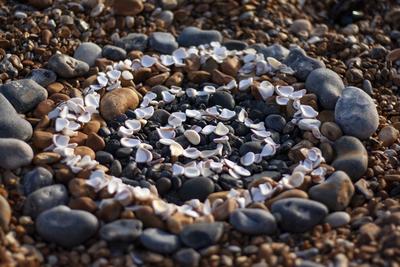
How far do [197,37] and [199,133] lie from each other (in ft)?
1.97

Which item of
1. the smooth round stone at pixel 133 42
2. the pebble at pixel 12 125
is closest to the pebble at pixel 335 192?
the pebble at pixel 12 125

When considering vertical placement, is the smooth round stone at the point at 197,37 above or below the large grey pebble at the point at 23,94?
above

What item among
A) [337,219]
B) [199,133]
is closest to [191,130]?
[199,133]

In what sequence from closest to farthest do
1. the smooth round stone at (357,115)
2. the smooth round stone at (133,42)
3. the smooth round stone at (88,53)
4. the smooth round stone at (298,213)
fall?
the smooth round stone at (298,213), the smooth round stone at (357,115), the smooth round stone at (88,53), the smooth round stone at (133,42)

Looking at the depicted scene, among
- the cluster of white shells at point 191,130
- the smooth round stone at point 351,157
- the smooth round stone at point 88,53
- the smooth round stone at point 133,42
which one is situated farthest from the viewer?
the smooth round stone at point 133,42

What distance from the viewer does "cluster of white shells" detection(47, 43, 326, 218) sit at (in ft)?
6.72

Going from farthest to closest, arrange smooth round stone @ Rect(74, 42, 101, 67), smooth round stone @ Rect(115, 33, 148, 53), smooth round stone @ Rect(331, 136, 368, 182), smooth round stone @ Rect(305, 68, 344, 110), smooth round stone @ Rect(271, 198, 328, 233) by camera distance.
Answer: smooth round stone @ Rect(115, 33, 148, 53), smooth round stone @ Rect(74, 42, 101, 67), smooth round stone @ Rect(305, 68, 344, 110), smooth round stone @ Rect(331, 136, 368, 182), smooth round stone @ Rect(271, 198, 328, 233)

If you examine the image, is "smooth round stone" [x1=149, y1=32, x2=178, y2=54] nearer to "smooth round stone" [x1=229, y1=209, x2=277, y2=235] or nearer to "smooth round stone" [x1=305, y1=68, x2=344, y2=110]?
"smooth round stone" [x1=305, y1=68, x2=344, y2=110]

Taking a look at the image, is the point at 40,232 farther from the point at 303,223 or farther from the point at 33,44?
the point at 33,44

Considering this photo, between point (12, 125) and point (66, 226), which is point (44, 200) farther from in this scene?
point (12, 125)

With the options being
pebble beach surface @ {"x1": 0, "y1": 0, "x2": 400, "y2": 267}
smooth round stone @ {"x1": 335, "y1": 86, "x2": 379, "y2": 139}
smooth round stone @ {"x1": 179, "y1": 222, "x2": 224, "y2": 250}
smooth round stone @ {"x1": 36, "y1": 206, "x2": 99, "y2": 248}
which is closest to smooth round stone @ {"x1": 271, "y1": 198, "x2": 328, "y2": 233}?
pebble beach surface @ {"x1": 0, "y1": 0, "x2": 400, "y2": 267}

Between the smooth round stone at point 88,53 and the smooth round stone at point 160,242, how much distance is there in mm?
975

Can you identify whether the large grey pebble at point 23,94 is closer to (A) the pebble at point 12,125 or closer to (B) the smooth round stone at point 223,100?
(A) the pebble at point 12,125

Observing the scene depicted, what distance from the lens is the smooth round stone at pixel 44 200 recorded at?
197 cm
